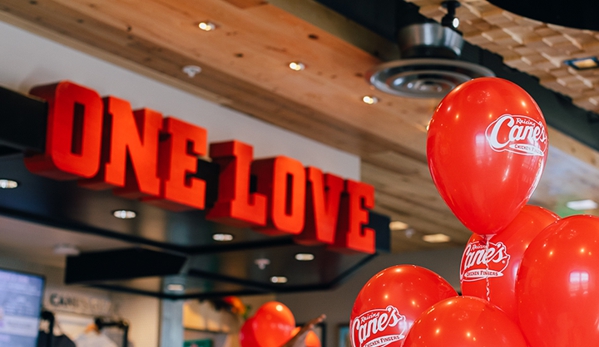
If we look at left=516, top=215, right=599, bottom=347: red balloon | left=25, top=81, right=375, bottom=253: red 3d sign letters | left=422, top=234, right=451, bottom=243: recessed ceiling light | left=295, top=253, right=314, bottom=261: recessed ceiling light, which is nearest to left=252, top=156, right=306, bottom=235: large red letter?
left=25, top=81, right=375, bottom=253: red 3d sign letters

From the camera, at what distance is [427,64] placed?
3.60 metres

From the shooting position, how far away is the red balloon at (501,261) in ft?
6.72

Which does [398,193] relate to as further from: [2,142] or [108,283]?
[2,142]

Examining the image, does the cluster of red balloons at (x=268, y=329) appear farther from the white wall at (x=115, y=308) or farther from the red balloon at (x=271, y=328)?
the white wall at (x=115, y=308)

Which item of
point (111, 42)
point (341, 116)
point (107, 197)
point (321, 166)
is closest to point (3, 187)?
point (107, 197)

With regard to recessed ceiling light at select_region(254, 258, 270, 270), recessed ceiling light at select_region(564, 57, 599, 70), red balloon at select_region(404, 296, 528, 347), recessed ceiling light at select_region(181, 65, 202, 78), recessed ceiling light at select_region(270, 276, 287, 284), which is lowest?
red balloon at select_region(404, 296, 528, 347)

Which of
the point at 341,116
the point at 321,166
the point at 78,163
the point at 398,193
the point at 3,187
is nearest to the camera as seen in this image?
the point at 78,163

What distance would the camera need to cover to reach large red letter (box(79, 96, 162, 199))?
3686mm

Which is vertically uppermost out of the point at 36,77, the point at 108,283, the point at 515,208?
the point at 36,77

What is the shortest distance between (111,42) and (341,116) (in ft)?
4.77

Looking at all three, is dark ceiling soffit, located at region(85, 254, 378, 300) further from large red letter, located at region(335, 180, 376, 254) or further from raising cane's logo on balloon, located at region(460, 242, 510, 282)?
raising cane's logo on balloon, located at region(460, 242, 510, 282)

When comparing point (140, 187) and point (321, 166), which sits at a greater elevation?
point (321, 166)

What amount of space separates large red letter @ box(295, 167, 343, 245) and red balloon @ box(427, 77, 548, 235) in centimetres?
264

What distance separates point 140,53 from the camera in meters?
4.09
